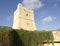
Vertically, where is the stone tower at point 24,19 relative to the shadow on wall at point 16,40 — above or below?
above

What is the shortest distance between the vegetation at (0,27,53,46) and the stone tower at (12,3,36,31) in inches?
488

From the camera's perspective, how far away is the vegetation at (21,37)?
55.7 ft

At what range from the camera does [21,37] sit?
776 inches

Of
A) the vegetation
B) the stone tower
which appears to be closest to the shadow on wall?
the vegetation

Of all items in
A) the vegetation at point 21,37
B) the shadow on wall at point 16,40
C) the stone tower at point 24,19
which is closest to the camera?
the vegetation at point 21,37

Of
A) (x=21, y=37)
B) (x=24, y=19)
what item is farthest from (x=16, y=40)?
(x=24, y=19)

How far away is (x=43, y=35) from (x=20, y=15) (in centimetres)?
1492

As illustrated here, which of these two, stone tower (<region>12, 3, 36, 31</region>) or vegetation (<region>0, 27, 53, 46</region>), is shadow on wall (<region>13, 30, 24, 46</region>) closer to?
vegetation (<region>0, 27, 53, 46</region>)

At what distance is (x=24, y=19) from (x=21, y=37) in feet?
52.8

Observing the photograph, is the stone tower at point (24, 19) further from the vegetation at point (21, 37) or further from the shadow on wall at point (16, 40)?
the shadow on wall at point (16, 40)

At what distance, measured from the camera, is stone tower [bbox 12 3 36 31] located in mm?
33769

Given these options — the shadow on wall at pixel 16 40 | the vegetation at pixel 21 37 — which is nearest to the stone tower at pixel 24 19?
the vegetation at pixel 21 37

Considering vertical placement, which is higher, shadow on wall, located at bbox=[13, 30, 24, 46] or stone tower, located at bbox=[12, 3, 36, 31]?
stone tower, located at bbox=[12, 3, 36, 31]

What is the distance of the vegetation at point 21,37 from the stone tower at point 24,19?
40.7 feet
